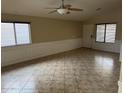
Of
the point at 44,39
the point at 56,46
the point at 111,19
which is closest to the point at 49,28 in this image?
the point at 44,39

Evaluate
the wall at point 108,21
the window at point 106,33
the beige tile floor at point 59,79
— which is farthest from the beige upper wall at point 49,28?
the beige tile floor at point 59,79

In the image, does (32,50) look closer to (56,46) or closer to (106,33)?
(56,46)

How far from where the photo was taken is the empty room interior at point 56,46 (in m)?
3.55

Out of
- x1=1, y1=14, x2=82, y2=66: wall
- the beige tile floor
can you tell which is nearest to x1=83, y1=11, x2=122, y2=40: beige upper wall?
x1=1, y1=14, x2=82, y2=66: wall

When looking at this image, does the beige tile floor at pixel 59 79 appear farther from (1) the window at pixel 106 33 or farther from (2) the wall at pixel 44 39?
(1) the window at pixel 106 33

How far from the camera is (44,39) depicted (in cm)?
678

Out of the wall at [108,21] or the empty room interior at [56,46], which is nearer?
the empty room interior at [56,46]

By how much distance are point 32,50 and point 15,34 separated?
47.2 inches

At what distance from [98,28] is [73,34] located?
6.18ft

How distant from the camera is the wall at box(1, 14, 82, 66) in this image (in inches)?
208

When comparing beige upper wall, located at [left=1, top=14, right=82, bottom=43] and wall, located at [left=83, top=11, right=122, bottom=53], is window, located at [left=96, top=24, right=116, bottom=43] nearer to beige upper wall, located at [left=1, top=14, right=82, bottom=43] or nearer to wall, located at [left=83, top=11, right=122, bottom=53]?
wall, located at [left=83, top=11, right=122, bottom=53]

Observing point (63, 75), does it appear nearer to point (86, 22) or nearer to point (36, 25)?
point (36, 25)

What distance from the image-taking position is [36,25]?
6238 millimetres

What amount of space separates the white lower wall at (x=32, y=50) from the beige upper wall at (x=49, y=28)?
Answer: 1.02 ft
